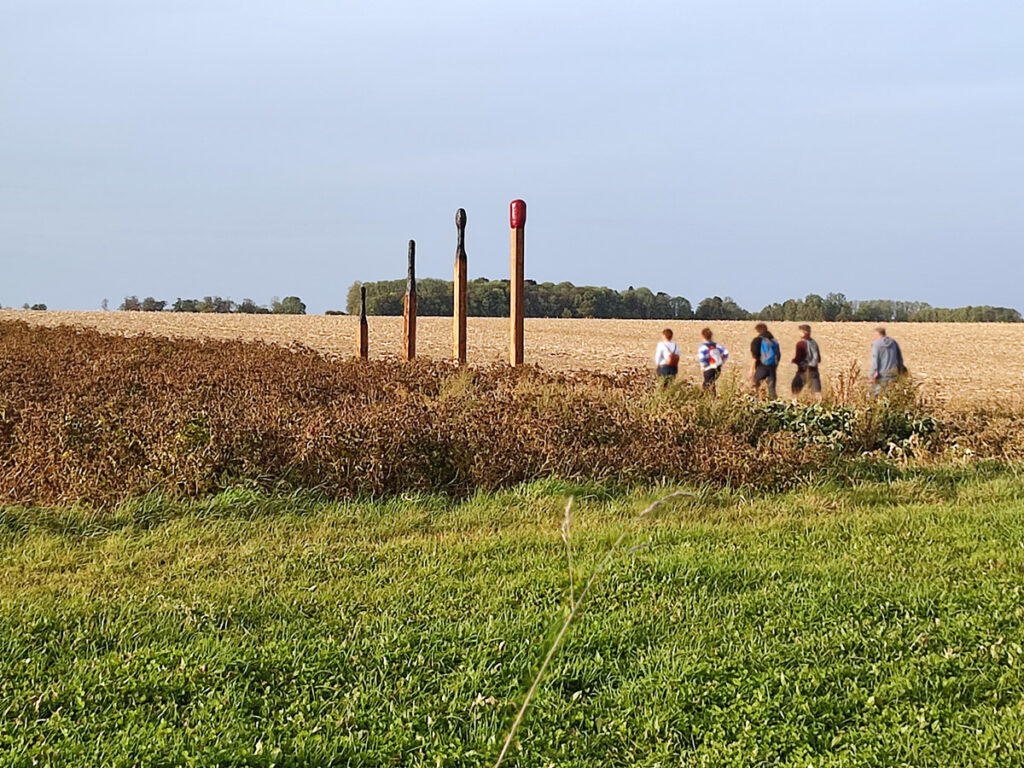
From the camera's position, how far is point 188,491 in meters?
6.29

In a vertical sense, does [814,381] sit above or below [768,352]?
below

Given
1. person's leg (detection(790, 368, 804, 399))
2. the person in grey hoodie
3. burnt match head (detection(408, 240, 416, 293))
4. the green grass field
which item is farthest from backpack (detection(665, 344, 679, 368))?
the green grass field

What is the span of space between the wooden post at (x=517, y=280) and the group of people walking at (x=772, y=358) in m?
1.86

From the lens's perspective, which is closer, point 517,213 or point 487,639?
point 487,639

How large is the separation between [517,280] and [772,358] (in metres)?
3.80

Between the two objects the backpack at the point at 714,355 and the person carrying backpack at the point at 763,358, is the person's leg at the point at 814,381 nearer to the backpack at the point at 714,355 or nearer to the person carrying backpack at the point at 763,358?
the person carrying backpack at the point at 763,358

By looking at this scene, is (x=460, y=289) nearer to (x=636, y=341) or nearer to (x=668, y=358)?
(x=668, y=358)

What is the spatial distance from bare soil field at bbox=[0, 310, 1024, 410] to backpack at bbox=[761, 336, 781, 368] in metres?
0.30

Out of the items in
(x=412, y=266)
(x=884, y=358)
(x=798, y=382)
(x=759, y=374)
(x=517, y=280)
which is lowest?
(x=798, y=382)

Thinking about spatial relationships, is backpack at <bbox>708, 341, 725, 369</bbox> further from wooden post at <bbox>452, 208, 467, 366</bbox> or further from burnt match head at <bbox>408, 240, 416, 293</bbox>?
burnt match head at <bbox>408, 240, 416, 293</bbox>

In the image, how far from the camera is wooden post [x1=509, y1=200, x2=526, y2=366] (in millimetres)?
12203

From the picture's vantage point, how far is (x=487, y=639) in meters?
4.19

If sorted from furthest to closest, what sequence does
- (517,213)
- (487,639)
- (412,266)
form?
(412,266), (517,213), (487,639)

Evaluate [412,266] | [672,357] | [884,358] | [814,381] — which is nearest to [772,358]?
[814,381]
